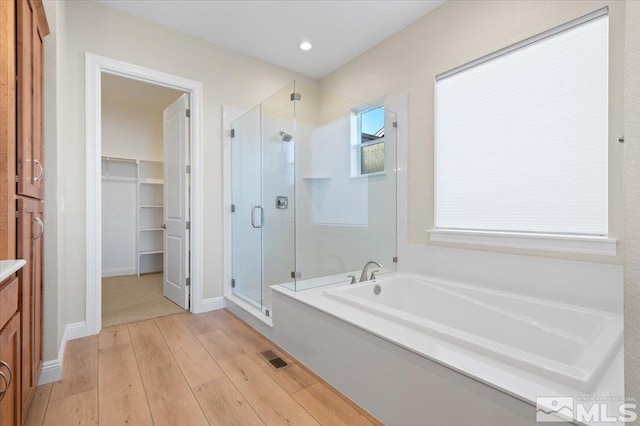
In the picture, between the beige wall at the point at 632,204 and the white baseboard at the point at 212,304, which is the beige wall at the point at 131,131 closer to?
the white baseboard at the point at 212,304

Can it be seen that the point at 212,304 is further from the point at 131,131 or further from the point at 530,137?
the point at 131,131

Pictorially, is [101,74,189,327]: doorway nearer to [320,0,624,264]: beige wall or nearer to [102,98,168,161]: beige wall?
[102,98,168,161]: beige wall

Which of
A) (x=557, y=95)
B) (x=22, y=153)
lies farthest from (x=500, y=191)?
(x=22, y=153)

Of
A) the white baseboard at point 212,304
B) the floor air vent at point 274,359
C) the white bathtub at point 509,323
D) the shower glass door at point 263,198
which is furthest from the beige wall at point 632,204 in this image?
the white baseboard at point 212,304

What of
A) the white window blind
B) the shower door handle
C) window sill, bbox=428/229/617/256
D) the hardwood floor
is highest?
the white window blind

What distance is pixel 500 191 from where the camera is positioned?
2088mm

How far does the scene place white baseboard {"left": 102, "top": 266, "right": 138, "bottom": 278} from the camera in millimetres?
4473

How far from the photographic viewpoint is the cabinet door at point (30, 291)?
1.22 m

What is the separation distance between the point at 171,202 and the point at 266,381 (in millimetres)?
2311

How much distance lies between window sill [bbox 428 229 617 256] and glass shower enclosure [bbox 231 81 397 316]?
58 cm

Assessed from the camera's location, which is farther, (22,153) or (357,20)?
(357,20)

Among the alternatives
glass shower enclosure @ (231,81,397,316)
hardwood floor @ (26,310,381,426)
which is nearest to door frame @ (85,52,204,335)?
hardwood floor @ (26,310,381,426)

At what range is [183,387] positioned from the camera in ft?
5.54

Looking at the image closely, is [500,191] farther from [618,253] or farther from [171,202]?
[171,202]
